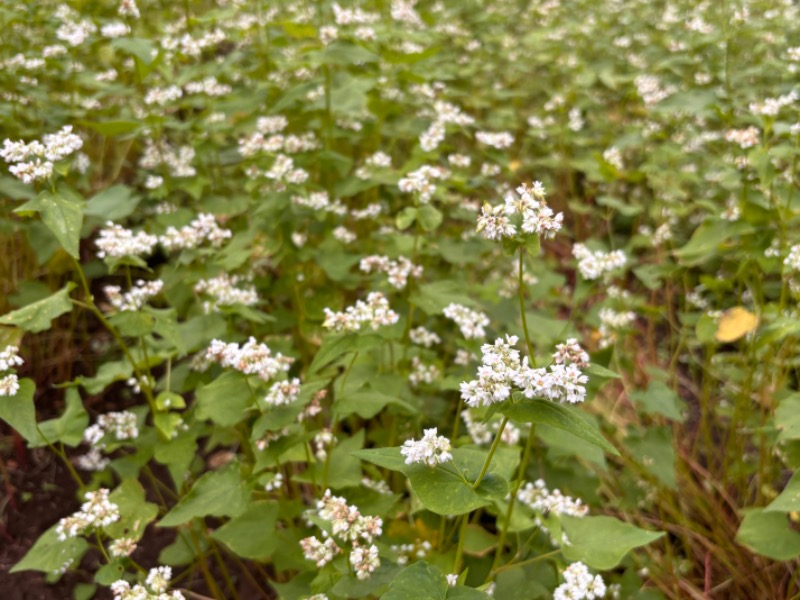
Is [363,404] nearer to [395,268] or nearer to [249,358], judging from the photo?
[249,358]

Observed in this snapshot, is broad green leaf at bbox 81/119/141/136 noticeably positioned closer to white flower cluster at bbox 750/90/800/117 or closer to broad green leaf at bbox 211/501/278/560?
broad green leaf at bbox 211/501/278/560

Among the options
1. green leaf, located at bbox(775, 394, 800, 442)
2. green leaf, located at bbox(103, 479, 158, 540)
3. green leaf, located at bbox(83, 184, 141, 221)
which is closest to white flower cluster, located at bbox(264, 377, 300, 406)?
green leaf, located at bbox(103, 479, 158, 540)

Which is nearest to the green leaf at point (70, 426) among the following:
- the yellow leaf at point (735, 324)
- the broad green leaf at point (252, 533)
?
the broad green leaf at point (252, 533)

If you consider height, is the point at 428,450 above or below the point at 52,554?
above

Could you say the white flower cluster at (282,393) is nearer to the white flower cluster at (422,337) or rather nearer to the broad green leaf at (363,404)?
the broad green leaf at (363,404)

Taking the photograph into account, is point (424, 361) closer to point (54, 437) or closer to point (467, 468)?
point (467, 468)

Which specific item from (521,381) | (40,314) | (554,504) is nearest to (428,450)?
(521,381)
